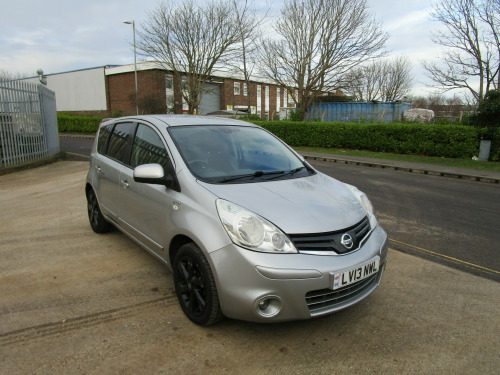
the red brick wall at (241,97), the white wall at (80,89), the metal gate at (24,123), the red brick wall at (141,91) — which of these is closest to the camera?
the metal gate at (24,123)

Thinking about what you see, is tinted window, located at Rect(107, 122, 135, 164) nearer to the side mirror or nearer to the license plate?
the side mirror

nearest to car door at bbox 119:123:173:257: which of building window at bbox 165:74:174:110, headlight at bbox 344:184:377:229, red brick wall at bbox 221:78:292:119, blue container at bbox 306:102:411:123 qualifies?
headlight at bbox 344:184:377:229

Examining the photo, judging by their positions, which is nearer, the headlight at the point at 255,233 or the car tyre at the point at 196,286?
the headlight at the point at 255,233

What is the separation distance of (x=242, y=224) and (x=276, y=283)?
18.0 inches

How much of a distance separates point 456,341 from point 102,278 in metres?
3.19

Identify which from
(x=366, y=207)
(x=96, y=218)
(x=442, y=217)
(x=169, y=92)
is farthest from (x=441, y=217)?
(x=169, y=92)

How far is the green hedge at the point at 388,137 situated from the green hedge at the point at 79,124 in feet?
56.9

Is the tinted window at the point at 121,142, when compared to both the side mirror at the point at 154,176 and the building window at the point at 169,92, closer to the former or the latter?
the side mirror at the point at 154,176

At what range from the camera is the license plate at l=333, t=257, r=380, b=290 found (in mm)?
2436

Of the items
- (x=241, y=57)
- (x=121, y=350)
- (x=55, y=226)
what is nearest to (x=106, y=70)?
(x=241, y=57)

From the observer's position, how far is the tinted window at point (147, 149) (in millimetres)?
Result: 3324

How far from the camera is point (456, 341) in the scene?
268cm

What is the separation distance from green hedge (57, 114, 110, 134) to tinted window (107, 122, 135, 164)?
94.4 feet

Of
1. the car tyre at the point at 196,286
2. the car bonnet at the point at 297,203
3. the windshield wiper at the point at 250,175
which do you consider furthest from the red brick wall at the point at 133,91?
the car tyre at the point at 196,286
